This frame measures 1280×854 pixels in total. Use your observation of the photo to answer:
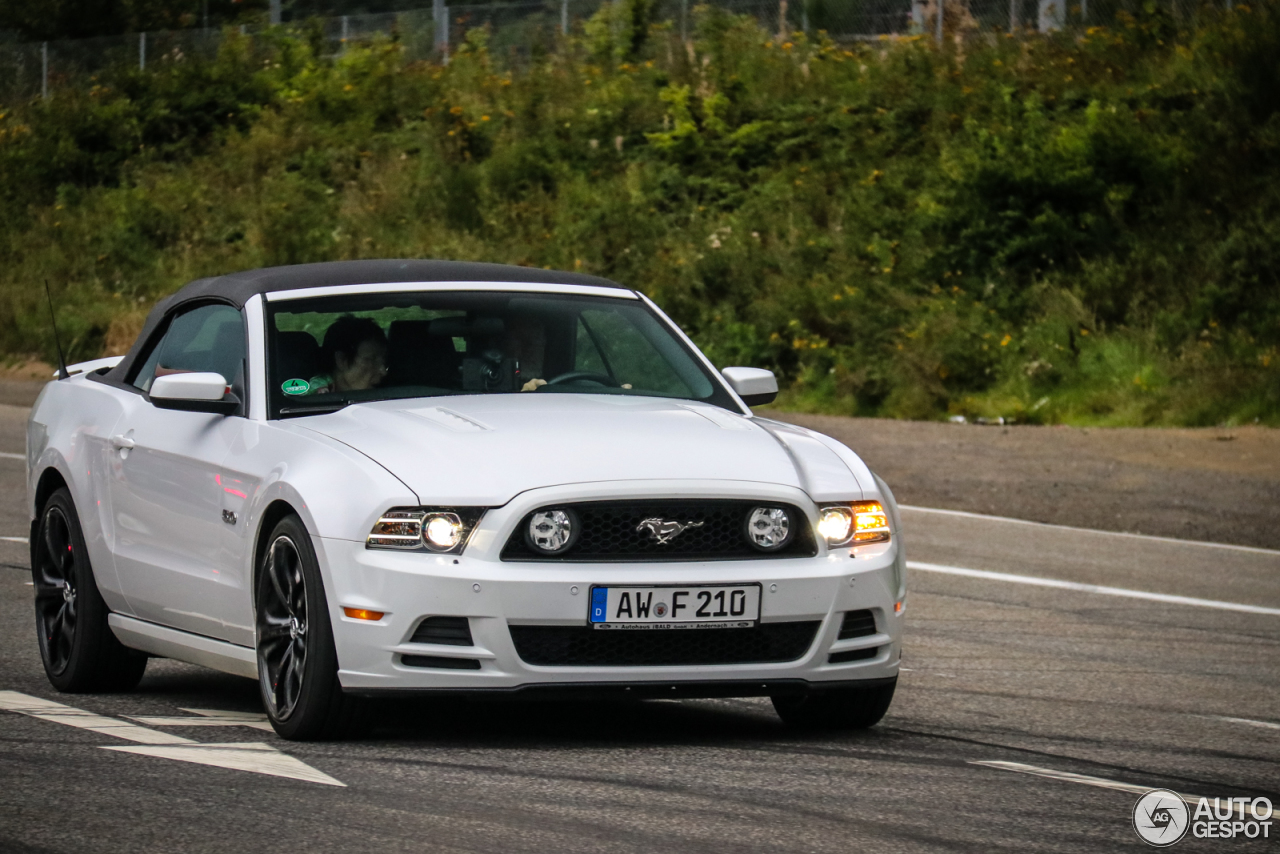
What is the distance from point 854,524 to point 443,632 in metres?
1.32

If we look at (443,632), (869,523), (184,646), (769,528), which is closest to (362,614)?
(443,632)

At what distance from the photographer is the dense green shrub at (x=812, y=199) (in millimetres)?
22984

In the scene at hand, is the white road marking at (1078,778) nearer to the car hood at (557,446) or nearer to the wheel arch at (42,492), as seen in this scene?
the car hood at (557,446)

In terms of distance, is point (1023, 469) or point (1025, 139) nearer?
point (1023, 469)

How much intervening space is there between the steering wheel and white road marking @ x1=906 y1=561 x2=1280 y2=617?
15.6ft

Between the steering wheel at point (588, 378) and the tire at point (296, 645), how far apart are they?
1.36m

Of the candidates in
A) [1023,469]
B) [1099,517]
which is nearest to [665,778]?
[1099,517]

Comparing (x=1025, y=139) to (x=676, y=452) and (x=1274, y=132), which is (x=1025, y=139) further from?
(x=676, y=452)

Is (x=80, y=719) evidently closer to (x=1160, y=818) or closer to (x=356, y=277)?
(x=356, y=277)

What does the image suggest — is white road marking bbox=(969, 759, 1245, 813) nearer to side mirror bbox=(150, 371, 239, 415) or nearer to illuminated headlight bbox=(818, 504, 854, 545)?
illuminated headlight bbox=(818, 504, 854, 545)

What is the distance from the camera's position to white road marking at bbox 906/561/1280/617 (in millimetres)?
11359

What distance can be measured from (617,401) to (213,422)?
1.37 meters

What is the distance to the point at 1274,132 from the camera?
80.0ft

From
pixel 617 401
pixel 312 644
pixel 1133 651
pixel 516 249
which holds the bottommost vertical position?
pixel 516 249
